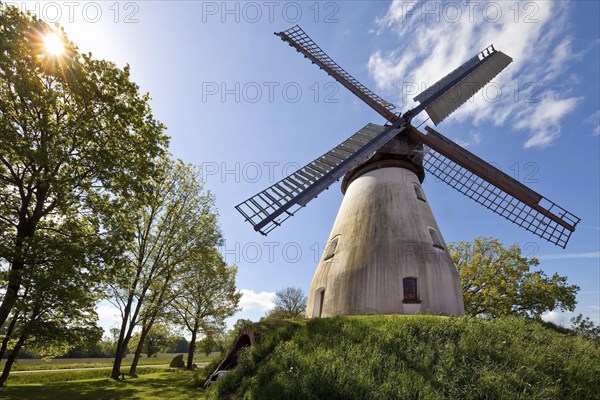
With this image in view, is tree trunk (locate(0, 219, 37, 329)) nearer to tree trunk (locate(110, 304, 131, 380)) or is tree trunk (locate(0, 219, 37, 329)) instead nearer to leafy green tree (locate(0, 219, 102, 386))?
leafy green tree (locate(0, 219, 102, 386))

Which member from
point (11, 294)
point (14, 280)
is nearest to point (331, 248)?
point (14, 280)

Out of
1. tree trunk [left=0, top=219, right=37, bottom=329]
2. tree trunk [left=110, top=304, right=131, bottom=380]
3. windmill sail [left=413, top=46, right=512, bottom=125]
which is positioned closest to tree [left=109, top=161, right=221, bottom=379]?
tree trunk [left=110, top=304, right=131, bottom=380]

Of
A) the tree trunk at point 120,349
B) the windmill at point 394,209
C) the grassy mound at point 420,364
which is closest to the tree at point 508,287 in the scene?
the windmill at point 394,209

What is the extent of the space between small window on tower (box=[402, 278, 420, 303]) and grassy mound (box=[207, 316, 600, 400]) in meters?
2.56

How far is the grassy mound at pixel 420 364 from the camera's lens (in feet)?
21.0

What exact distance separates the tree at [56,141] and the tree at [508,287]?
25.6 m

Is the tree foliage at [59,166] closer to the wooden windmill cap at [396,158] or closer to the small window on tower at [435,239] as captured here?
the wooden windmill cap at [396,158]

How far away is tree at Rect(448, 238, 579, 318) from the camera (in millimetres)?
23500

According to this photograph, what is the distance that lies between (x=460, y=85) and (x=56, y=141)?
68.6ft

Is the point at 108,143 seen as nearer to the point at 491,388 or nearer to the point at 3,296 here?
the point at 3,296

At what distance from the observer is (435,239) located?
13984 millimetres

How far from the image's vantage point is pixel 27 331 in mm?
11703

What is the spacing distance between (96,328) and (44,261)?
592cm

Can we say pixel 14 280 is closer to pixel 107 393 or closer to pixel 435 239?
pixel 107 393
